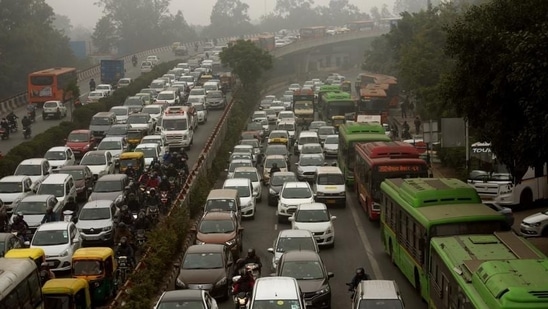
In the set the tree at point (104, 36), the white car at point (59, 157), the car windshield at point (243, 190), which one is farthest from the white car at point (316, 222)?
the tree at point (104, 36)

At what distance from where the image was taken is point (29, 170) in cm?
3900

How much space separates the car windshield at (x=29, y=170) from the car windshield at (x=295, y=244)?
52.3 ft

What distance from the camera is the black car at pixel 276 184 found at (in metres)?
38.3

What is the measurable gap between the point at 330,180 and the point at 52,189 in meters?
10.6

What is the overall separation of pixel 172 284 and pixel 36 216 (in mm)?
8182

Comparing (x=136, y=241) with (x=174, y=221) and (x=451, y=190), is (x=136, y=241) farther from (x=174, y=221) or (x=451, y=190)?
(x=451, y=190)

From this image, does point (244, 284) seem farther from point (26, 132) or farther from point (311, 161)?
point (26, 132)

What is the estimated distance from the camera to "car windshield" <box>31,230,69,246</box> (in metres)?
26.9

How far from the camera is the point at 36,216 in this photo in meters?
31.6

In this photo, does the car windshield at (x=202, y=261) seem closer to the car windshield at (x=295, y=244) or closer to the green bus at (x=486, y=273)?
the car windshield at (x=295, y=244)

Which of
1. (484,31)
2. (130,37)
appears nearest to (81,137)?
(484,31)

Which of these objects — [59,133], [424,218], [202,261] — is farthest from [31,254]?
[59,133]

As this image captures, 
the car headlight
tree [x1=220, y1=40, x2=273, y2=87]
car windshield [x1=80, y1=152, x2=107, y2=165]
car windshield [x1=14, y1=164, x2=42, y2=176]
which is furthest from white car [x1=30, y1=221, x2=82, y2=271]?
tree [x1=220, y1=40, x2=273, y2=87]

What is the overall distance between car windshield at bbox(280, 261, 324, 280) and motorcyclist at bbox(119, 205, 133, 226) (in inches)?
352
